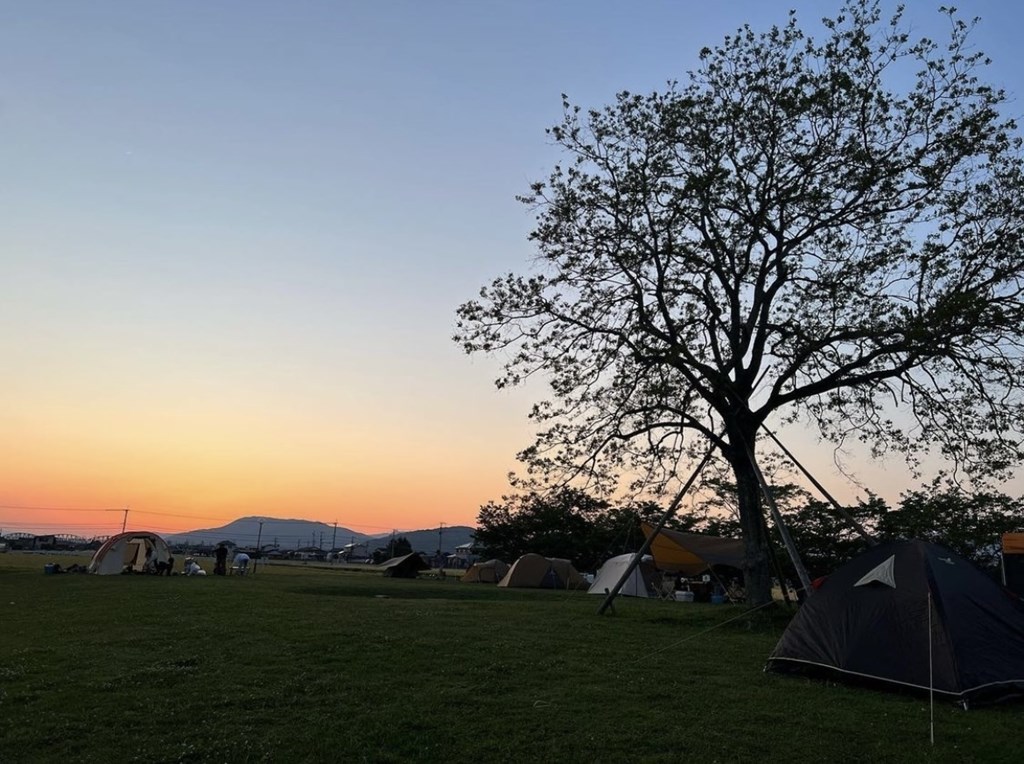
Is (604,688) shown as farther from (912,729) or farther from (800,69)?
(800,69)

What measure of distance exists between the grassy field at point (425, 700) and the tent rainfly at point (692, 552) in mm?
19118

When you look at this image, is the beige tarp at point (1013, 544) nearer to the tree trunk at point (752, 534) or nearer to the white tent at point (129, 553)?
the tree trunk at point (752, 534)

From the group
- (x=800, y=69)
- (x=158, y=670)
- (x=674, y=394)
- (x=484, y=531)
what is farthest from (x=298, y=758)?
(x=484, y=531)

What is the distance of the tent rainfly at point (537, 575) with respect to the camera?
3697 centimetres

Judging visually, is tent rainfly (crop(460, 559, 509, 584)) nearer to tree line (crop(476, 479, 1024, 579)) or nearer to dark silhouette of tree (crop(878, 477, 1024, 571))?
tree line (crop(476, 479, 1024, 579))

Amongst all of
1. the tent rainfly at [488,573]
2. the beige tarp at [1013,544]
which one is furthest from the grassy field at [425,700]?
the tent rainfly at [488,573]

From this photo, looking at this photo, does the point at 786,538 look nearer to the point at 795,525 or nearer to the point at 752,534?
the point at 752,534

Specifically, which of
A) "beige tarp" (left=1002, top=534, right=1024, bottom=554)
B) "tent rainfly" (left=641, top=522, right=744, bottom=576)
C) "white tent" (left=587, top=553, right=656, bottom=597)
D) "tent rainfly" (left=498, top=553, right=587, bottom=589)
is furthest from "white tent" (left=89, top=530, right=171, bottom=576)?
"beige tarp" (left=1002, top=534, right=1024, bottom=554)

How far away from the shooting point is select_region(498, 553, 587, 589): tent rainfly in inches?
1455

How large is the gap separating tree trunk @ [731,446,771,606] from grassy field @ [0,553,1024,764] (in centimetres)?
349

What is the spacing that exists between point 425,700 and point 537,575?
29.3m

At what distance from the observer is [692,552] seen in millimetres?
32906

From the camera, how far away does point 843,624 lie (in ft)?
34.1

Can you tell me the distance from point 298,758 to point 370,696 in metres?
2.06
